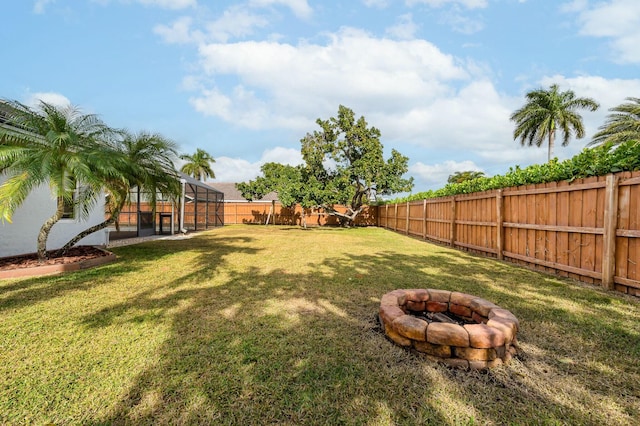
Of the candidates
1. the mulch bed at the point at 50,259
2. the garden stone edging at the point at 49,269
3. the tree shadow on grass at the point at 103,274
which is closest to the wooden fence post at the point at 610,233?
the tree shadow on grass at the point at 103,274

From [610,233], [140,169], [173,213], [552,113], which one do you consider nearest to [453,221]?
[610,233]

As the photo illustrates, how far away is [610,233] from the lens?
4141mm

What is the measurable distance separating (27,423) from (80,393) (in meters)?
0.27

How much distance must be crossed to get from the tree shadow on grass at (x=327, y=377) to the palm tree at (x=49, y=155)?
3.33 meters

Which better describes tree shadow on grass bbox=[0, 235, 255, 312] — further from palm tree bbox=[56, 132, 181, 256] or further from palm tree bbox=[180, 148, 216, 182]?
palm tree bbox=[180, 148, 216, 182]

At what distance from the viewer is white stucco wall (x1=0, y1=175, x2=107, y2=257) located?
21.1 ft

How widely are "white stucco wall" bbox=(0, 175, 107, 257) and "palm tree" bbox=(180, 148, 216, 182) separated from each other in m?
32.4

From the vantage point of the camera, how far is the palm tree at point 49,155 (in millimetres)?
4891

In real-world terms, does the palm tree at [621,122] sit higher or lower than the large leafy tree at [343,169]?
higher

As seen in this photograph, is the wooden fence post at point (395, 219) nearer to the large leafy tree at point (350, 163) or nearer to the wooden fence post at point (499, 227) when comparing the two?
the large leafy tree at point (350, 163)

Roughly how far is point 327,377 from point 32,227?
348 inches

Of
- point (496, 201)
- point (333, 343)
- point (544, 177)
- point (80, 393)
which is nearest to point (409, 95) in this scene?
point (496, 201)

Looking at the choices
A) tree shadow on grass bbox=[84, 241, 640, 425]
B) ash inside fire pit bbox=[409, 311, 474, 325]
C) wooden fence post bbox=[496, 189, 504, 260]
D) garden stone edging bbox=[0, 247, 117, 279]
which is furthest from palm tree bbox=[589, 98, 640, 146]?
garden stone edging bbox=[0, 247, 117, 279]

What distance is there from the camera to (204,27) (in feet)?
27.5
